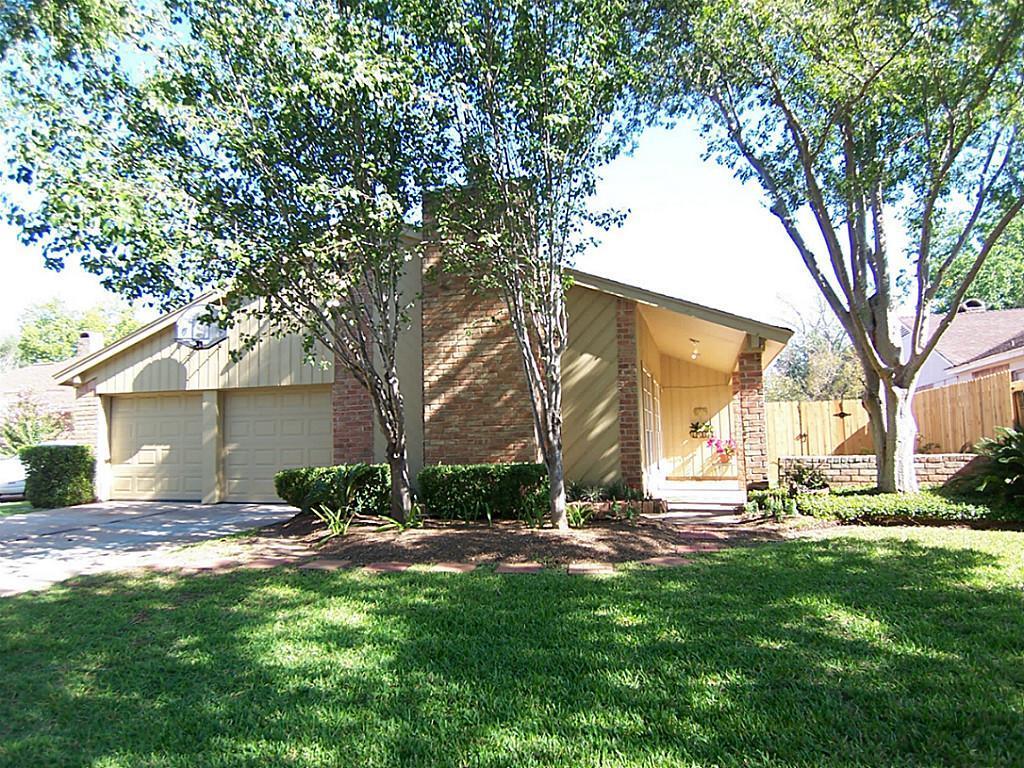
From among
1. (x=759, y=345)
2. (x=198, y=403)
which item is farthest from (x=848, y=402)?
(x=198, y=403)

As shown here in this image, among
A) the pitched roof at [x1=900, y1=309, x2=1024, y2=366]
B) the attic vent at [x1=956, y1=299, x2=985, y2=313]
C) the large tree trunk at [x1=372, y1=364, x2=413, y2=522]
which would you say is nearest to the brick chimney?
the large tree trunk at [x1=372, y1=364, x2=413, y2=522]

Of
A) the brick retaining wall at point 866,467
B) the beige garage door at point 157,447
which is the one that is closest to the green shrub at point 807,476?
the brick retaining wall at point 866,467

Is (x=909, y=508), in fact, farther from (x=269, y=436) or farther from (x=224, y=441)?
(x=224, y=441)

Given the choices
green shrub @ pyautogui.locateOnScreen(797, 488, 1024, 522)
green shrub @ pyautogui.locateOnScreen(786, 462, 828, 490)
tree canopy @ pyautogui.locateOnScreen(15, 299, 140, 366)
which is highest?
tree canopy @ pyautogui.locateOnScreen(15, 299, 140, 366)

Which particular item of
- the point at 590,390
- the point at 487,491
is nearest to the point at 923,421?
the point at 590,390

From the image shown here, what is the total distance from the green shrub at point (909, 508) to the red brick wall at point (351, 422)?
6.60 m

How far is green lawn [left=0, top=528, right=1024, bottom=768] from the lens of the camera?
2.73m

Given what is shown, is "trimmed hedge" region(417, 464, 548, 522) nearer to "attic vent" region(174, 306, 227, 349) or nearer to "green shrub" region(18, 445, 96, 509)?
"attic vent" region(174, 306, 227, 349)

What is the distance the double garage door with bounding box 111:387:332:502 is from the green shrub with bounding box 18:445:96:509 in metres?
0.65

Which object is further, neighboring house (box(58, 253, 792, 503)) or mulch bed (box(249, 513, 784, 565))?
neighboring house (box(58, 253, 792, 503))

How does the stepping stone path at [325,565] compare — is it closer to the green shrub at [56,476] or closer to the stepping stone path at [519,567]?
the stepping stone path at [519,567]

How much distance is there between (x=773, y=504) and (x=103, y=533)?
912 centimetres

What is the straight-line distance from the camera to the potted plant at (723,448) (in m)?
15.9

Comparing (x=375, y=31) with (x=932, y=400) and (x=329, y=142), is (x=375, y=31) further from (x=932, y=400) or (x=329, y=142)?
(x=932, y=400)
